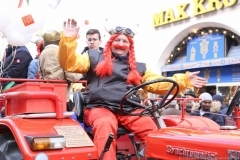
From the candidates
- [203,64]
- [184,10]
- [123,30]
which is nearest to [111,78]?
[123,30]

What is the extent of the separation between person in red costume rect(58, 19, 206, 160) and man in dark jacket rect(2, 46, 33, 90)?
1.43 metres

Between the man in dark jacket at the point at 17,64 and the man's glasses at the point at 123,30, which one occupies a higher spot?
the man's glasses at the point at 123,30

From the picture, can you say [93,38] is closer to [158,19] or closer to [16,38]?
[16,38]

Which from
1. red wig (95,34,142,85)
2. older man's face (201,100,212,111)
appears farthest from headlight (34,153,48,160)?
older man's face (201,100,212,111)

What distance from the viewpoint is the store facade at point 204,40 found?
Answer: 912 cm

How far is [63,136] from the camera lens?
1.95 meters

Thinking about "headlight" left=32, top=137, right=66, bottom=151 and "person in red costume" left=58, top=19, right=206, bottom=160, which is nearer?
"headlight" left=32, top=137, right=66, bottom=151

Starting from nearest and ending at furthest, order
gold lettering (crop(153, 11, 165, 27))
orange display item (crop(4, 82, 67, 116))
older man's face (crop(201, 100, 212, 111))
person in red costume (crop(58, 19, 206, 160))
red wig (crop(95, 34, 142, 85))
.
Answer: orange display item (crop(4, 82, 67, 116)), person in red costume (crop(58, 19, 206, 160)), red wig (crop(95, 34, 142, 85)), older man's face (crop(201, 100, 212, 111)), gold lettering (crop(153, 11, 165, 27))

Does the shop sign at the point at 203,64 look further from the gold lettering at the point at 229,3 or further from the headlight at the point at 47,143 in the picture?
the headlight at the point at 47,143

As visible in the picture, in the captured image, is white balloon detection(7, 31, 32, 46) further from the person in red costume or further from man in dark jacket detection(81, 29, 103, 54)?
the person in red costume

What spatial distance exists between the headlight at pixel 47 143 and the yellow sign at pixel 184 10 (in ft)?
26.5

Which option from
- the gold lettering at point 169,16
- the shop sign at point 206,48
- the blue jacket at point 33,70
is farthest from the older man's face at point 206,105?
the gold lettering at point 169,16

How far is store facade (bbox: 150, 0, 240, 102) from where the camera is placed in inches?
359

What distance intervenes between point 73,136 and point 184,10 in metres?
8.95
